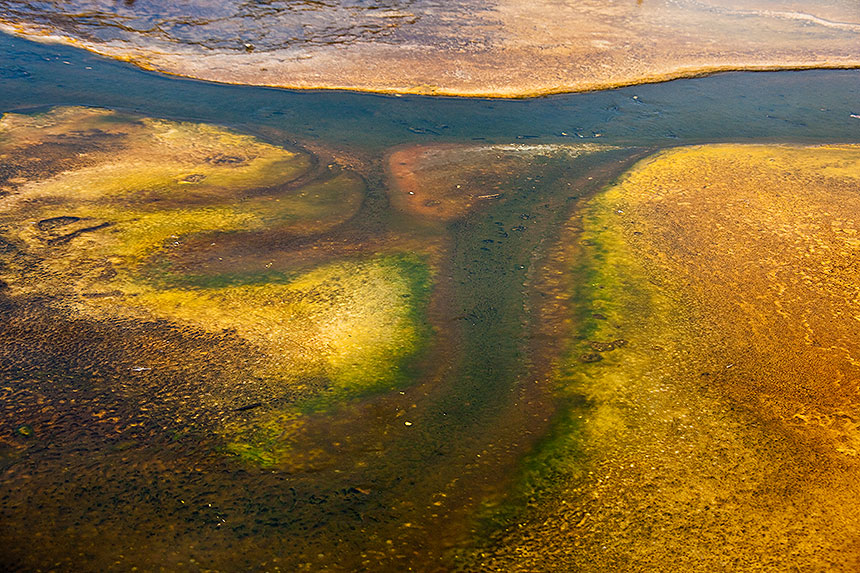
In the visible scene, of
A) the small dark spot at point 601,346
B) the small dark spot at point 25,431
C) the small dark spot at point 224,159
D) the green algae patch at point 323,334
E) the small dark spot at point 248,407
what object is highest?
the small dark spot at point 224,159

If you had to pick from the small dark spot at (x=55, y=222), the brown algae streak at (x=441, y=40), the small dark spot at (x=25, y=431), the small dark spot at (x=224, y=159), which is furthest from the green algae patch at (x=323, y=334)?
the brown algae streak at (x=441, y=40)

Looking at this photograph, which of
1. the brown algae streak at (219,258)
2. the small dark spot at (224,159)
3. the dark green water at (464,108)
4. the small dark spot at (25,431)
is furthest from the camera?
the dark green water at (464,108)

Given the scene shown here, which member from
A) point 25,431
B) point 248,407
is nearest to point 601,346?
point 248,407

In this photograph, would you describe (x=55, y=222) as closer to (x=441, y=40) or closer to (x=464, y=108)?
(x=464, y=108)

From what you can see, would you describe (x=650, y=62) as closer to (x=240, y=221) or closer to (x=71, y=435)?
(x=240, y=221)

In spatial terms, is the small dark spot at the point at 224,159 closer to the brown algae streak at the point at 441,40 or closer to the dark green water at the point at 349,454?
the dark green water at the point at 349,454

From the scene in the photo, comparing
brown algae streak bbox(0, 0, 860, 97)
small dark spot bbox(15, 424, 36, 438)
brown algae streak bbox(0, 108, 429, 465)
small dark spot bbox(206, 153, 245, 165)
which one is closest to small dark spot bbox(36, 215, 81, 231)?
brown algae streak bbox(0, 108, 429, 465)
